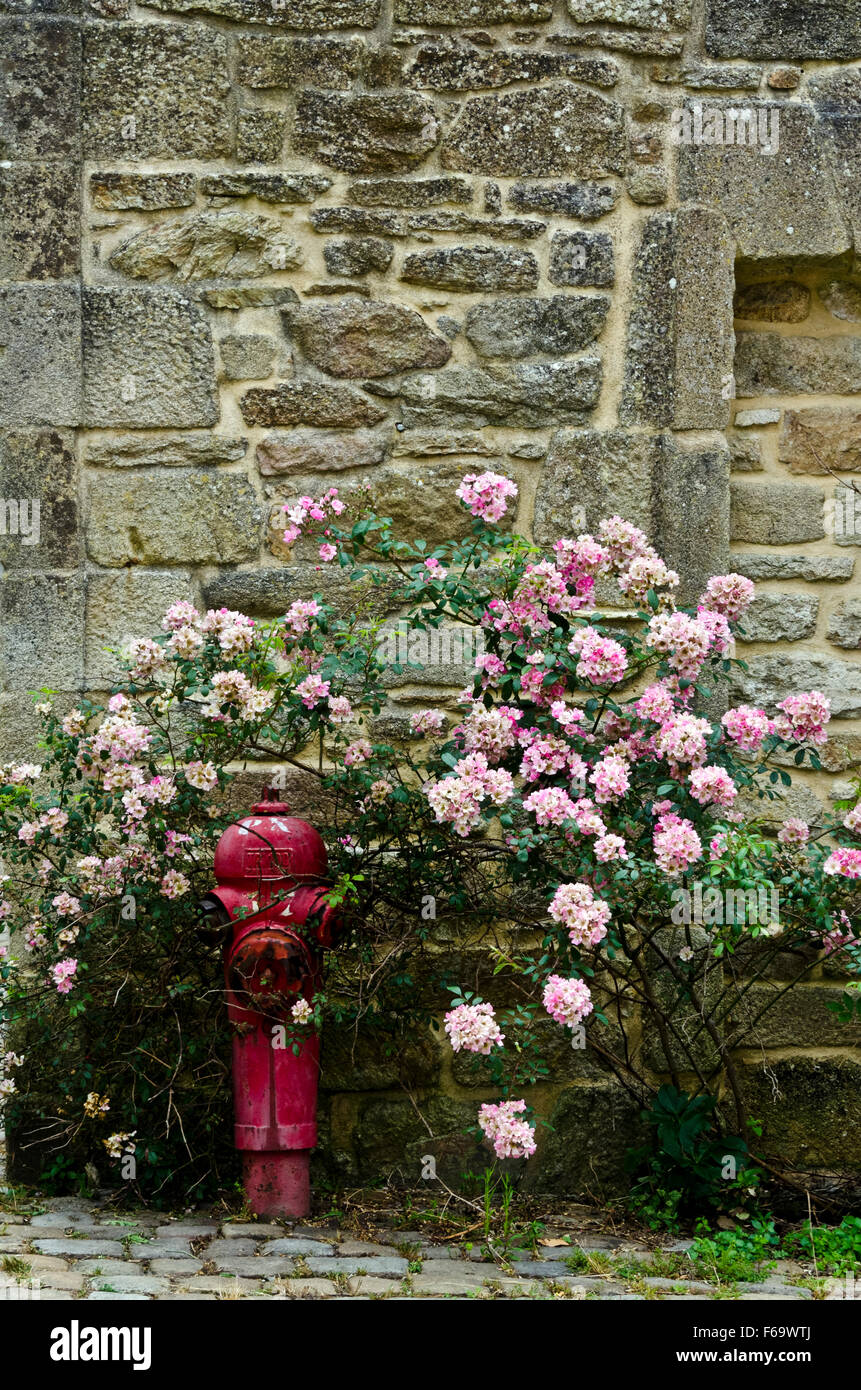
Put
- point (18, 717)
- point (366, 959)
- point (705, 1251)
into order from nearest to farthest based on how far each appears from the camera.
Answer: point (705, 1251), point (366, 959), point (18, 717)

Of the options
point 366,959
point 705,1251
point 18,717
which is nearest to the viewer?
point 705,1251

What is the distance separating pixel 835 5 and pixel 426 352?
163cm

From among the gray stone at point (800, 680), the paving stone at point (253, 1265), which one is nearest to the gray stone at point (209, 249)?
the gray stone at point (800, 680)

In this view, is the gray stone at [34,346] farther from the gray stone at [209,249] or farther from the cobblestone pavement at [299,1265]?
the cobblestone pavement at [299,1265]

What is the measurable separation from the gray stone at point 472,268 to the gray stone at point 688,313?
0.36 meters

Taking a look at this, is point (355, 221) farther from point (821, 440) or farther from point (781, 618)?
point (781, 618)

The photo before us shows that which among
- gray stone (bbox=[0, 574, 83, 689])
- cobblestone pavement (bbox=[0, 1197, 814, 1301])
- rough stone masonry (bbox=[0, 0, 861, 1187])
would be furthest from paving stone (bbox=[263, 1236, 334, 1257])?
gray stone (bbox=[0, 574, 83, 689])

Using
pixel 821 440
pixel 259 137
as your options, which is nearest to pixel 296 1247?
pixel 821 440

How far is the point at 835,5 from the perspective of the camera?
408 cm

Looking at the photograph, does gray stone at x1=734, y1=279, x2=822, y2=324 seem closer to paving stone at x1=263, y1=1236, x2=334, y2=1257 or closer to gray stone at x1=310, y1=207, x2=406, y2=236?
gray stone at x1=310, y1=207, x2=406, y2=236

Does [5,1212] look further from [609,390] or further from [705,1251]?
[609,390]

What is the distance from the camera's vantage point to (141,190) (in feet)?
12.9

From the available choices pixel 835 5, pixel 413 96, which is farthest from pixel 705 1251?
pixel 835 5

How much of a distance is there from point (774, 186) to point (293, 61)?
147cm
